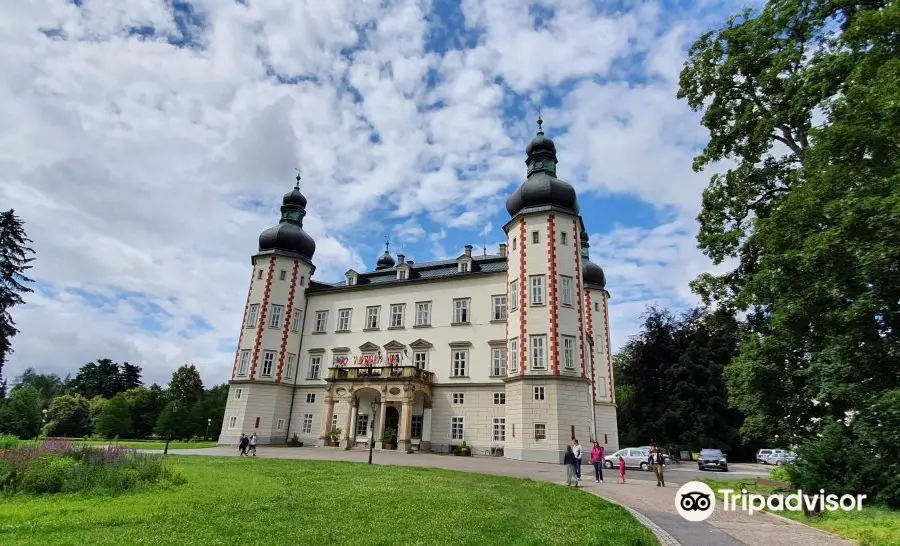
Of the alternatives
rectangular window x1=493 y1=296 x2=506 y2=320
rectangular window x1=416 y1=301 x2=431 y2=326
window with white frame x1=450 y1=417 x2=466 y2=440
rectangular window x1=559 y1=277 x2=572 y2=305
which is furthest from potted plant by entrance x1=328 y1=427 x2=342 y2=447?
rectangular window x1=559 y1=277 x2=572 y2=305

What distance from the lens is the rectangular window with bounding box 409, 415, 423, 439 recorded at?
34.1m

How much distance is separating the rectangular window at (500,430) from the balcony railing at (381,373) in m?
5.60

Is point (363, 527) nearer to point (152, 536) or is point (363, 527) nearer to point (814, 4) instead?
point (152, 536)

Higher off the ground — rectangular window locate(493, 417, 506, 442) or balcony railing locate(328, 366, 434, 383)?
balcony railing locate(328, 366, 434, 383)

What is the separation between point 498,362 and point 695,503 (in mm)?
21505

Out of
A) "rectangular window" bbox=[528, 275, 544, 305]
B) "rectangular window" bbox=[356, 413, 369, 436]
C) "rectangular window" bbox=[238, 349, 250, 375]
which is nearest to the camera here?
"rectangular window" bbox=[528, 275, 544, 305]

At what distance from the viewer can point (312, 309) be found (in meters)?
41.7

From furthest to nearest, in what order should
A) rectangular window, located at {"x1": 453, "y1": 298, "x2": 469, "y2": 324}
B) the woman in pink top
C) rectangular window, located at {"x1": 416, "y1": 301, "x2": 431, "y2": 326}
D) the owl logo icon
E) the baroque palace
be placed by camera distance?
rectangular window, located at {"x1": 416, "y1": 301, "x2": 431, "y2": 326} < rectangular window, located at {"x1": 453, "y1": 298, "x2": 469, "y2": 324} < the baroque palace < the woman in pink top < the owl logo icon

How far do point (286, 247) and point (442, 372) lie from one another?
17228 millimetres

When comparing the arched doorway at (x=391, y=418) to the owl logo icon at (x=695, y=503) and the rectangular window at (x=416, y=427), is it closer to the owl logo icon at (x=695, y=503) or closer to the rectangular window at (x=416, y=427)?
the rectangular window at (x=416, y=427)

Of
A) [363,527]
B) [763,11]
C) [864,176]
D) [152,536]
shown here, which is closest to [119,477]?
[152,536]

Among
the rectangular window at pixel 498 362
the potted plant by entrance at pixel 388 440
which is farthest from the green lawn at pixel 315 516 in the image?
the potted plant by entrance at pixel 388 440

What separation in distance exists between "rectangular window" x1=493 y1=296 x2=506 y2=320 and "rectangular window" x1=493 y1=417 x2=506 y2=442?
22.5 ft

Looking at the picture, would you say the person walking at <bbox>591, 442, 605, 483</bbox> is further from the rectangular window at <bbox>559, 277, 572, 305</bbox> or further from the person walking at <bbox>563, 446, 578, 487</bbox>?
the rectangular window at <bbox>559, 277, 572, 305</bbox>
